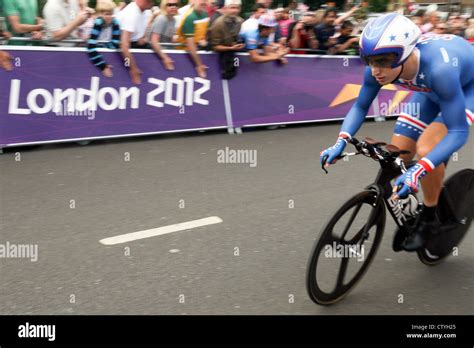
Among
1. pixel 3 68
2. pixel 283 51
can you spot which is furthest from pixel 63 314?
pixel 283 51

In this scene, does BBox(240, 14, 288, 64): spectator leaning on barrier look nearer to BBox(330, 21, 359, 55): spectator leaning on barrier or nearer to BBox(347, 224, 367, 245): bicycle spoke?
BBox(330, 21, 359, 55): spectator leaning on barrier

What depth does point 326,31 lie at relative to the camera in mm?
10922

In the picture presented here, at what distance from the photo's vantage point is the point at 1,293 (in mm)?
3945

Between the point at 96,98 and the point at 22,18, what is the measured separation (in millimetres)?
1355

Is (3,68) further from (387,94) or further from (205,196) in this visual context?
(387,94)

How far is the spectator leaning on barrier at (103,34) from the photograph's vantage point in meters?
8.31

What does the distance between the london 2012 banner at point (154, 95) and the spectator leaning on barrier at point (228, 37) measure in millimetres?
130

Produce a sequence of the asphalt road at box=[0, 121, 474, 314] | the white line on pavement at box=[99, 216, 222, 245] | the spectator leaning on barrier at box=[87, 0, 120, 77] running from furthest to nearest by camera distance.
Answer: the spectator leaning on barrier at box=[87, 0, 120, 77] < the white line on pavement at box=[99, 216, 222, 245] < the asphalt road at box=[0, 121, 474, 314]

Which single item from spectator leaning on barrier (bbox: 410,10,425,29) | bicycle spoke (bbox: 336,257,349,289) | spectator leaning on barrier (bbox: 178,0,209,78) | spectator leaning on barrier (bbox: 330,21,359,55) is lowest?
spectator leaning on barrier (bbox: 410,10,425,29)

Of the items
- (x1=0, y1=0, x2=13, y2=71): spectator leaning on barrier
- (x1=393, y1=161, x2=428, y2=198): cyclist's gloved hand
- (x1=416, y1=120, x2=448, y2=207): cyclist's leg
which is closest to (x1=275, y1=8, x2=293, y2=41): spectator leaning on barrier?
(x1=0, y1=0, x2=13, y2=71): spectator leaning on barrier

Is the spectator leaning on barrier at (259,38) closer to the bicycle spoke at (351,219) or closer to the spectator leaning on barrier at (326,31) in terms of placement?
the spectator leaning on barrier at (326,31)

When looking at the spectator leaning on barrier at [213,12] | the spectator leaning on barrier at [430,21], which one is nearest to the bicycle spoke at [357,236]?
the spectator leaning on barrier at [213,12]

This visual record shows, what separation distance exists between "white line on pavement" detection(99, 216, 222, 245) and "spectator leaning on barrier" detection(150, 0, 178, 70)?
13.4ft

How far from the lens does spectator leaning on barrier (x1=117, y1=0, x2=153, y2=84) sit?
848cm
